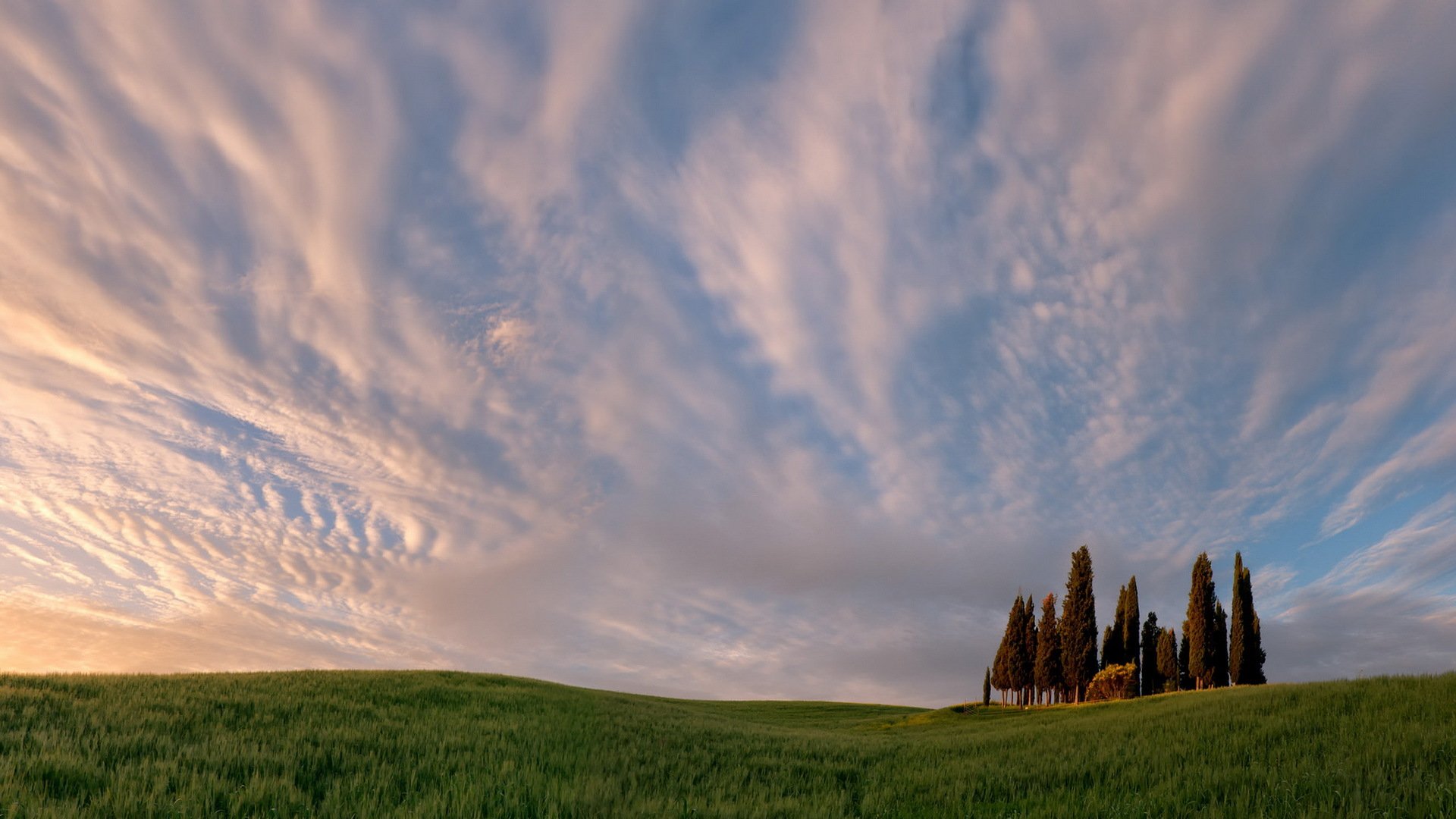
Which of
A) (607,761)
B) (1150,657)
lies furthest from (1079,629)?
(607,761)

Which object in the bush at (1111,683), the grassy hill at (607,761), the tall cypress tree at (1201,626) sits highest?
the tall cypress tree at (1201,626)

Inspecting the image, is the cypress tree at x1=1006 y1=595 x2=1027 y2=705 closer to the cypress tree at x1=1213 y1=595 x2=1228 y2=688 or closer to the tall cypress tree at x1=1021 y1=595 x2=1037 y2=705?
the tall cypress tree at x1=1021 y1=595 x2=1037 y2=705

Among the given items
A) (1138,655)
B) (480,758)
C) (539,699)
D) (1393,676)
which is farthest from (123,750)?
(1138,655)

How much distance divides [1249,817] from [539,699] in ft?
59.5

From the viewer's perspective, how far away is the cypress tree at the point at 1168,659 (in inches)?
2980

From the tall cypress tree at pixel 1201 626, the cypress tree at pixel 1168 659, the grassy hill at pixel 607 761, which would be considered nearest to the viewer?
the grassy hill at pixel 607 761

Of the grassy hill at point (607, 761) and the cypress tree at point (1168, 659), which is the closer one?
the grassy hill at point (607, 761)

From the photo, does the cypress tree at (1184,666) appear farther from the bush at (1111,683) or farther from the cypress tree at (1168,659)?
the bush at (1111,683)

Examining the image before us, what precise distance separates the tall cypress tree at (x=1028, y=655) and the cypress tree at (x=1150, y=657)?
14.4m

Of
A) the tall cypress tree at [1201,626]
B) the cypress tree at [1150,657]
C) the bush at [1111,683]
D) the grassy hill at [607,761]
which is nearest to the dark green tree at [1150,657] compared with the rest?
the cypress tree at [1150,657]

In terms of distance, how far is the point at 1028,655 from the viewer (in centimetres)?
7256

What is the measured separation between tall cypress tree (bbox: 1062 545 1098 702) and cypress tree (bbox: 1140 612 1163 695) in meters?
16.9

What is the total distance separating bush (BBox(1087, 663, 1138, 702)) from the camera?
212 feet

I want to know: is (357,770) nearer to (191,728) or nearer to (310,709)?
(191,728)
